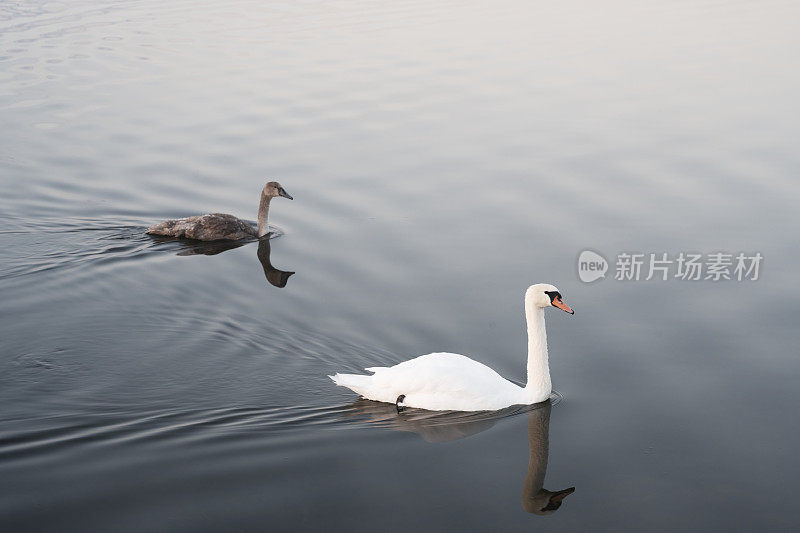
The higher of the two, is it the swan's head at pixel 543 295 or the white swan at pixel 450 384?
the swan's head at pixel 543 295

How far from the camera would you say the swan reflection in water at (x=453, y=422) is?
28.5ft

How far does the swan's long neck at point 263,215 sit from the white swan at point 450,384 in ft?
20.9

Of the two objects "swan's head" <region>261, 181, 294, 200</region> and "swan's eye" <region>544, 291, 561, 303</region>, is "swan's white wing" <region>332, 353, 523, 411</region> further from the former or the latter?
"swan's head" <region>261, 181, 294, 200</region>

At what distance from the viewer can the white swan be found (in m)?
9.27

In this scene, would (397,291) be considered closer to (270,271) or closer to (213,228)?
(270,271)

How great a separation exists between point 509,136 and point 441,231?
5.73 meters

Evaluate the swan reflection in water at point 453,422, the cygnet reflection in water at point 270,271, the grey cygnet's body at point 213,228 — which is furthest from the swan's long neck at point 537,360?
the grey cygnet's body at point 213,228

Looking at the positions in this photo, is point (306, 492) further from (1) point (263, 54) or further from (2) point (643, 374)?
(1) point (263, 54)

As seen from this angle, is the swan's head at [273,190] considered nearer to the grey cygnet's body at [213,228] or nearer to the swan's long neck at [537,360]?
the grey cygnet's body at [213,228]

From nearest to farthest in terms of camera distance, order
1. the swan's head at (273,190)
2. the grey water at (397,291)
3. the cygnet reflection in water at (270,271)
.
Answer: the grey water at (397,291) → the cygnet reflection in water at (270,271) → the swan's head at (273,190)

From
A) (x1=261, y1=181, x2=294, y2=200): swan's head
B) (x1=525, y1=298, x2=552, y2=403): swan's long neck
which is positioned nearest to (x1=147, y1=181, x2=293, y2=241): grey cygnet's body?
(x1=261, y1=181, x2=294, y2=200): swan's head

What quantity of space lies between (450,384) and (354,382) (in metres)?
0.95

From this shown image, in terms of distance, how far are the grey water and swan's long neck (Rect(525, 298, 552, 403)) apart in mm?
188

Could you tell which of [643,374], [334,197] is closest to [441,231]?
[334,197]
